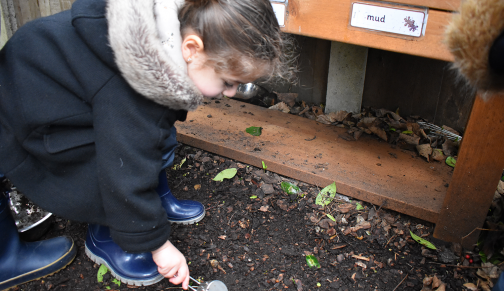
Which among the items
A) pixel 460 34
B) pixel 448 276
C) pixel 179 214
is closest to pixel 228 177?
pixel 179 214

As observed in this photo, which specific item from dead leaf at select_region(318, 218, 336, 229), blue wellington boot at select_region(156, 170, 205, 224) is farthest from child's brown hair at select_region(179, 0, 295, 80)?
dead leaf at select_region(318, 218, 336, 229)

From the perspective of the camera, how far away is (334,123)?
240 cm

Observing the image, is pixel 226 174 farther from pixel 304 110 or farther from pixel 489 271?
pixel 489 271

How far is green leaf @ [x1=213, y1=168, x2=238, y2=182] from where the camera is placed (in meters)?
1.92

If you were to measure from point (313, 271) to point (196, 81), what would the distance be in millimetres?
866

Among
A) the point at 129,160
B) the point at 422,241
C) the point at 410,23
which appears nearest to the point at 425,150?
the point at 422,241

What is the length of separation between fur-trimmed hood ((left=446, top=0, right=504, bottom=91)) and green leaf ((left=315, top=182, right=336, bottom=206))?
1.02 m

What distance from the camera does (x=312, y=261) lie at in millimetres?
1484

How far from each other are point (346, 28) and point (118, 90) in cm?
83

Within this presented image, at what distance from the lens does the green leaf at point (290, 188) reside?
1834mm

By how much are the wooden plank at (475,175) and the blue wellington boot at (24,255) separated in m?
1.53

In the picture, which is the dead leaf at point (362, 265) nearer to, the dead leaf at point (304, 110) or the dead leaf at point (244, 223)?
the dead leaf at point (244, 223)

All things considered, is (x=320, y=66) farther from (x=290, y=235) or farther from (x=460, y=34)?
(x=460, y=34)

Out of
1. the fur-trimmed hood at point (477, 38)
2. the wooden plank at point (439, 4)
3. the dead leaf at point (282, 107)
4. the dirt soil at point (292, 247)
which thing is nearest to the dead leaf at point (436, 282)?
the dirt soil at point (292, 247)
